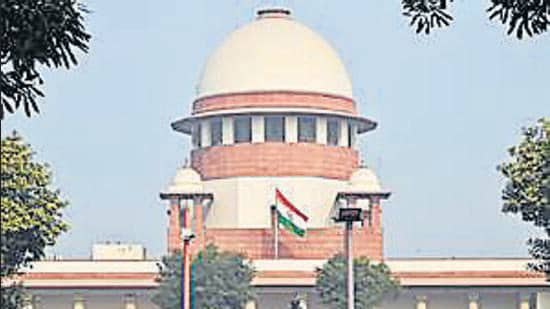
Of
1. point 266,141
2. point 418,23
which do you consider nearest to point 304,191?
point 266,141

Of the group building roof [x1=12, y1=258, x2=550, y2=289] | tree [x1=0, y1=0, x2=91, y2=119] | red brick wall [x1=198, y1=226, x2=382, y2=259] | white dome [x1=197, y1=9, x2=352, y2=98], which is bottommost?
tree [x1=0, y1=0, x2=91, y2=119]

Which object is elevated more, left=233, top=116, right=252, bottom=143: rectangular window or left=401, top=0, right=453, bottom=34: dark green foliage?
left=233, top=116, right=252, bottom=143: rectangular window

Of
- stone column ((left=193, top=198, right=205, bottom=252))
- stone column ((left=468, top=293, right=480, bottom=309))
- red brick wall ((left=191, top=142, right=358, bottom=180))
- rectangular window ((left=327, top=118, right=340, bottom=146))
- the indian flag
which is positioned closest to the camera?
stone column ((left=468, top=293, right=480, bottom=309))

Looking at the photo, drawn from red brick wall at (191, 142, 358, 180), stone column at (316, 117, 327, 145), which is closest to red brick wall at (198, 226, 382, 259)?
red brick wall at (191, 142, 358, 180)

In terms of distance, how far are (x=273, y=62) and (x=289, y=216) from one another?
1204 centimetres

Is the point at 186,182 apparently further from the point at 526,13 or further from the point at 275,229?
the point at 526,13

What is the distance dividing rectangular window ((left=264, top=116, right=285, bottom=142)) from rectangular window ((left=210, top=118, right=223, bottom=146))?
11.0 feet

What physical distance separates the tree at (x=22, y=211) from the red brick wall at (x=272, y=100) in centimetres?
5530

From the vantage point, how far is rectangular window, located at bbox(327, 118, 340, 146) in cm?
12062

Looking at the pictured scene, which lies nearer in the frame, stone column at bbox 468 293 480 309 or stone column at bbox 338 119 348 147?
stone column at bbox 468 293 480 309

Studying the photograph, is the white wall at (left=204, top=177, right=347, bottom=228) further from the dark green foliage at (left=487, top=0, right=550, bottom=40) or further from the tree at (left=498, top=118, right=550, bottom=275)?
the dark green foliage at (left=487, top=0, right=550, bottom=40)

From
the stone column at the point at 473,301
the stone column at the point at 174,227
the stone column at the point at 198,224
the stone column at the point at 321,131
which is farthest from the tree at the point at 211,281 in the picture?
the stone column at the point at 321,131

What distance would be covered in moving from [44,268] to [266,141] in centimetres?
1838

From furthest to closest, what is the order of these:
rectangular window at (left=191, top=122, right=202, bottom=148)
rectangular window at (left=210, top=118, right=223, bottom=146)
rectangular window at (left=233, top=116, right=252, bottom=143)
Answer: rectangular window at (left=191, top=122, right=202, bottom=148) < rectangular window at (left=210, top=118, right=223, bottom=146) < rectangular window at (left=233, top=116, right=252, bottom=143)
